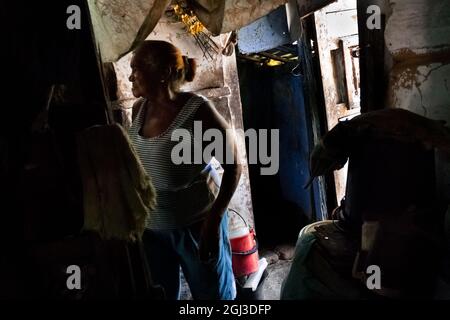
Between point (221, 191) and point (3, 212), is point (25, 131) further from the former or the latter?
point (221, 191)

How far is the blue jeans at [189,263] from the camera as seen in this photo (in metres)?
2.87

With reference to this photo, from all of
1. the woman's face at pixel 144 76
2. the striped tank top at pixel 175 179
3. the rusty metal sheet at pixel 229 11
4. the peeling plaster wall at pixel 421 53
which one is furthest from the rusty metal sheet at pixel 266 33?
the woman's face at pixel 144 76

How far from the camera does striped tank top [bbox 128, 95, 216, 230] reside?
2.75 meters

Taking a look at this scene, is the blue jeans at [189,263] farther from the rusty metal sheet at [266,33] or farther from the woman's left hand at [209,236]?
the rusty metal sheet at [266,33]

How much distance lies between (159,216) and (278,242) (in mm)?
3839

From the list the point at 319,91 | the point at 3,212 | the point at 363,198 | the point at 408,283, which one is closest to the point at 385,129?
the point at 363,198

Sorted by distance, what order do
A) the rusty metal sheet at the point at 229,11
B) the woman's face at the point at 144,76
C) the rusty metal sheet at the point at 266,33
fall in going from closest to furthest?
the rusty metal sheet at the point at 229,11 < the woman's face at the point at 144,76 < the rusty metal sheet at the point at 266,33

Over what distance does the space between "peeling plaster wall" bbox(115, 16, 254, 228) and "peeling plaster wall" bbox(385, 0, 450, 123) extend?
2179 millimetres

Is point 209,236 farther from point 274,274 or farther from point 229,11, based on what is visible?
point 274,274

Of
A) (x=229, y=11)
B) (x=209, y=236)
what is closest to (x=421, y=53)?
(x=229, y=11)

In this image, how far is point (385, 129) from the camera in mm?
2061

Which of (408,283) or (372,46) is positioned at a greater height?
(372,46)

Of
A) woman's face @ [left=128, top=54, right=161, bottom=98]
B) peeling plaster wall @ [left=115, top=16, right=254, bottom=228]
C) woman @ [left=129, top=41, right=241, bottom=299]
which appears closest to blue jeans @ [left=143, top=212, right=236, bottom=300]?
woman @ [left=129, top=41, right=241, bottom=299]

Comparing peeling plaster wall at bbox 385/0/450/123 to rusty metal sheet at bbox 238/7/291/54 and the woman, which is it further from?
rusty metal sheet at bbox 238/7/291/54
